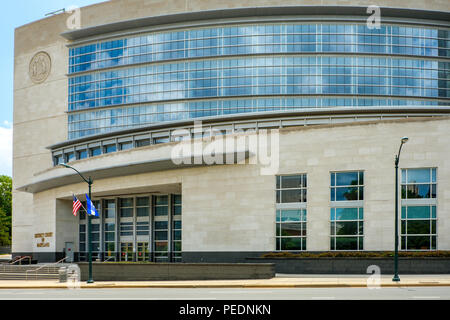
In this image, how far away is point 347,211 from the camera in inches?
1389

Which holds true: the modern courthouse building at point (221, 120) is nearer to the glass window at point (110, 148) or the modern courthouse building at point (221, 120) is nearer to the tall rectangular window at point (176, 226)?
the tall rectangular window at point (176, 226)

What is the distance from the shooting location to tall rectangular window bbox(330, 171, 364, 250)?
3500cm

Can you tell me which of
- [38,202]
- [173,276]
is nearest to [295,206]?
[173,276]

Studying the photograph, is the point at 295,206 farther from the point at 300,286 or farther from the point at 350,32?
the point at 350,32

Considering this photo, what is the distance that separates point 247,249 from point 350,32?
98.3ft

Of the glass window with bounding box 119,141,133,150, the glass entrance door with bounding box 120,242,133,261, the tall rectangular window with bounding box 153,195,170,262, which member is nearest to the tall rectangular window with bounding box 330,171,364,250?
the tall rectangular window with bounding box 153,195,170,262

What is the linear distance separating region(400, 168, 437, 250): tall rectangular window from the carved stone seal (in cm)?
5084

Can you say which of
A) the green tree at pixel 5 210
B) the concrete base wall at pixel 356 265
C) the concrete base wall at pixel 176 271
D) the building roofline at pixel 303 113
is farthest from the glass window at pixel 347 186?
the green tree at pixel 5 210

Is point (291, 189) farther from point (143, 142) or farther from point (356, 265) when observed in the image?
point (143, 142)

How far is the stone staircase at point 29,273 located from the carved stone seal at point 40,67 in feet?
105

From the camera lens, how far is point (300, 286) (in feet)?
81.7

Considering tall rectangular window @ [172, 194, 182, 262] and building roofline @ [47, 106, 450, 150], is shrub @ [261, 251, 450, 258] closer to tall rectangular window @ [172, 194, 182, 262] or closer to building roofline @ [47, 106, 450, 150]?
tall rectangular window @ [172, 194, 182, 262]

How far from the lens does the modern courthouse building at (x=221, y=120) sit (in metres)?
35.8

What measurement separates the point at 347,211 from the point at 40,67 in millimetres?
49985
